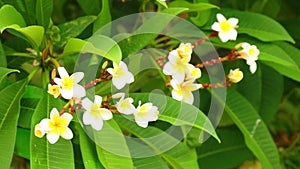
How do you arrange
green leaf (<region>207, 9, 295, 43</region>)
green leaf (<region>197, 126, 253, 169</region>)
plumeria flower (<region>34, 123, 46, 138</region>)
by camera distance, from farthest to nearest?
green leaf (<region>197, 126, 253, 169</region>) → green leaf (<region>207, 9, 295, 43</region>) → plumeria flower (<region>34, 123, 46, 138</region>)

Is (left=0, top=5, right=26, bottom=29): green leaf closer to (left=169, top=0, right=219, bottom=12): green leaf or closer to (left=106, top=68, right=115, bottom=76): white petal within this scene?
(left=106, top=68, right=115, bottom=76): white petal

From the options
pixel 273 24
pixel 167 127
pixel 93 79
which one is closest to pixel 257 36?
pixel 273 24

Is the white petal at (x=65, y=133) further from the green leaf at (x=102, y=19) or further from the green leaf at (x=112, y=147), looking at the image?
the green leaf at (x=102, y=19)

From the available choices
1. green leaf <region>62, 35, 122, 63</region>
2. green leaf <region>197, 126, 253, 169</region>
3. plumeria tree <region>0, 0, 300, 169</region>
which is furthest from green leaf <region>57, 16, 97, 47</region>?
green leaf <region>197, 126, 253, 169</region>

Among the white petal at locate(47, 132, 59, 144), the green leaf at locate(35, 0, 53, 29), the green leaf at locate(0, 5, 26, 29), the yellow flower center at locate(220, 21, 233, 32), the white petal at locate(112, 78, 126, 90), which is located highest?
the green leaf at locate(35, 0, 53, 29)

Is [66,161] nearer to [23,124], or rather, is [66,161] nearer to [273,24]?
[23,124]

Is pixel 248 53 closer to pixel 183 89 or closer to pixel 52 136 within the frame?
pixel 183 89

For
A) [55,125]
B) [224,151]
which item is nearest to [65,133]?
[55,125]
